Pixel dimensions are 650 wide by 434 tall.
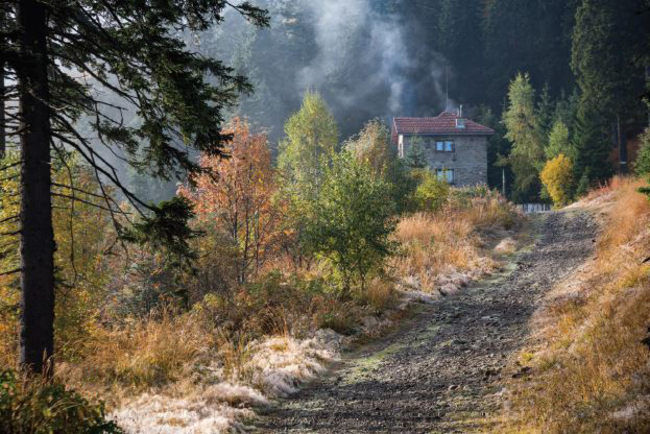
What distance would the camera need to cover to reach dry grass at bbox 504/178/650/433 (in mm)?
4678

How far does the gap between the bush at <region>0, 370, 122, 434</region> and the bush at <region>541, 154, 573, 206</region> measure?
41782 mm

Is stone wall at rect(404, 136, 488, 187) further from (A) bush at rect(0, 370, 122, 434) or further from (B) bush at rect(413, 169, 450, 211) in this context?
(A) bush at rect(0, 370, 122, 434)

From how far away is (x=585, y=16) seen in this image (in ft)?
128

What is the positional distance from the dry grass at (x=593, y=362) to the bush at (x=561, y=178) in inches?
1300

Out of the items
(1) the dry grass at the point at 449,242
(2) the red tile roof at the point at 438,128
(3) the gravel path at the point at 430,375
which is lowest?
(3) the gravel path at the point at 430,375

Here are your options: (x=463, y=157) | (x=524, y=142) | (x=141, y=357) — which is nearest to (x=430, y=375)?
(x=141, y=357)

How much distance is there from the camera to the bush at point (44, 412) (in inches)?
157

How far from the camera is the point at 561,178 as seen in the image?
41.1m

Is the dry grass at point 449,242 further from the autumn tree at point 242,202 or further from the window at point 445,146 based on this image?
the window at point 445,146

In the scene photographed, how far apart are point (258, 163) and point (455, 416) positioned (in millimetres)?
12897

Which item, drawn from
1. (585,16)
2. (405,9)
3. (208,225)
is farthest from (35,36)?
(405,9)

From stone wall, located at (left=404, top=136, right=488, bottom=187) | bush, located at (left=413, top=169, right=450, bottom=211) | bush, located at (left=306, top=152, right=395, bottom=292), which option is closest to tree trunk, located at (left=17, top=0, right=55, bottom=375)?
bush, located at (left=306, top=152, right=395, bottom=292)

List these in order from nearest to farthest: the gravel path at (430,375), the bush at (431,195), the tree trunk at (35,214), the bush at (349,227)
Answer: the tree trunk at (35,214) → the gravel path at (430,375) → the bush at (349,227) → the bush at (431,195)

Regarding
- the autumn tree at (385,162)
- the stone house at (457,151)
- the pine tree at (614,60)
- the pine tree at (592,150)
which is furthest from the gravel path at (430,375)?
the stone house at (457,151)
